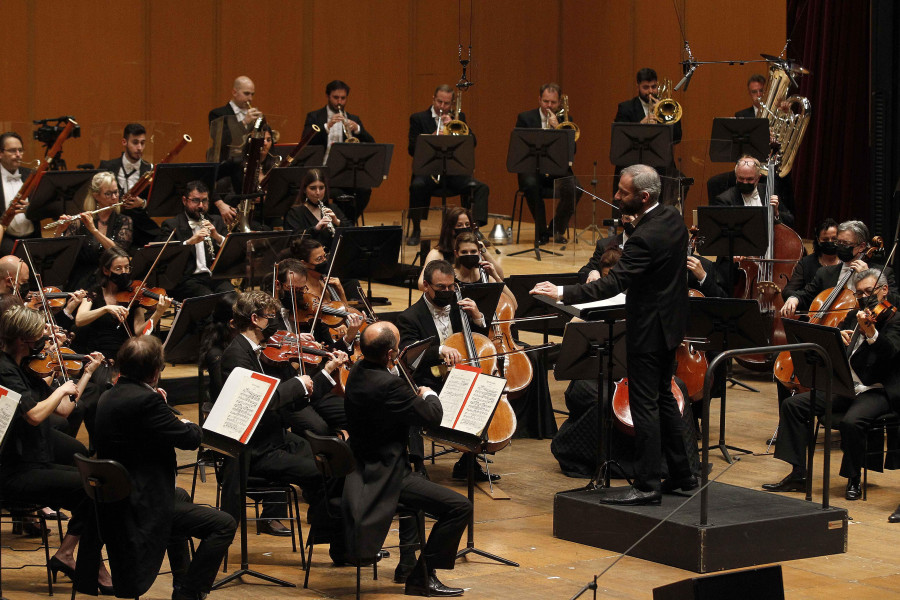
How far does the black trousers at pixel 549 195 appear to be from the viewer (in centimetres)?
1043

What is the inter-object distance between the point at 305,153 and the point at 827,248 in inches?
161

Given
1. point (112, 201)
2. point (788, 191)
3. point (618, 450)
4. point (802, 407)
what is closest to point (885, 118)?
point (788, 191)

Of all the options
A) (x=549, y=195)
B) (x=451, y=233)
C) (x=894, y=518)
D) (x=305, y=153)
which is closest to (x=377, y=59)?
(x=549, y=195)

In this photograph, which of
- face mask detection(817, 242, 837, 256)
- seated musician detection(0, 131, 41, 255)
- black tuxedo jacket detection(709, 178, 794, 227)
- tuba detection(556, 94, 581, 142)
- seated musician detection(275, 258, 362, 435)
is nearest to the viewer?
seated musician detection(275, 258, 362, 435)

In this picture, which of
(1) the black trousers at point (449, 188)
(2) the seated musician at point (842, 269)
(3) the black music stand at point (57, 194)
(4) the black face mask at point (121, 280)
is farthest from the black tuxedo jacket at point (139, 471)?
(1) the black trousers at point (449, 188)

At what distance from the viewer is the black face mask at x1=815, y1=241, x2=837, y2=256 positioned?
816 centimetres

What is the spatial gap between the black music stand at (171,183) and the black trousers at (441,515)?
387cm

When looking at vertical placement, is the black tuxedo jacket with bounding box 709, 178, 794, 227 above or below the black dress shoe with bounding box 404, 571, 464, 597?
above

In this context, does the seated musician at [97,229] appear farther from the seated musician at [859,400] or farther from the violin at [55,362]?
the seated musician at [859,400]

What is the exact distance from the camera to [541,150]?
428 inches

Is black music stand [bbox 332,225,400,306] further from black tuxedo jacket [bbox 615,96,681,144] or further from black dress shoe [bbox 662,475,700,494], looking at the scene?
black tuxedo jacket [bbox 615,96,681,144]

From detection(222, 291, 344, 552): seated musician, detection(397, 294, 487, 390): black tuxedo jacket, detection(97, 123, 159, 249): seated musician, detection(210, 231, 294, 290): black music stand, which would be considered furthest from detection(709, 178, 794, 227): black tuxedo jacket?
detection(222, 291, 344, 552): seated musician

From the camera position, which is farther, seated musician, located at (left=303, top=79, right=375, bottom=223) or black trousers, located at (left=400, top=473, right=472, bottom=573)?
seated musician, located at (left=303, top=79, right=375, bottom=223)

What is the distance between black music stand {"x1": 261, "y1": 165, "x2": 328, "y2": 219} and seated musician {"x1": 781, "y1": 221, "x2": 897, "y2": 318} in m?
3.33
